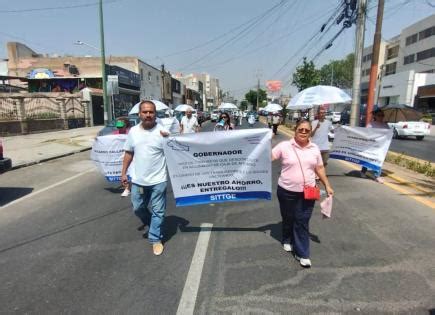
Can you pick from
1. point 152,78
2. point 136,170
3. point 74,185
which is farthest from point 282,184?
point 152,78

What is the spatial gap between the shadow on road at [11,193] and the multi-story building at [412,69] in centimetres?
4406

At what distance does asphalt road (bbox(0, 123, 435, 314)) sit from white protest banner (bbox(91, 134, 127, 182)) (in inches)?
32.6

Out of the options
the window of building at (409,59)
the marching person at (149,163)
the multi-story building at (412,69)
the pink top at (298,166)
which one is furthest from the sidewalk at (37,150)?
Answer: the window of building at (409,59)

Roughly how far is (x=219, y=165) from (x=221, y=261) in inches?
48.4

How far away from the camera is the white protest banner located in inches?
270

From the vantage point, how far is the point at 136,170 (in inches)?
159

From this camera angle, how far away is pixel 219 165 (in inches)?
174

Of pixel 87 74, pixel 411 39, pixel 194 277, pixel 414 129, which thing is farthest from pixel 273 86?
pixel 194 277

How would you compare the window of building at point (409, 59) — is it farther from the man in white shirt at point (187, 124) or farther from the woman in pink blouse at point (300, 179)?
the woman in pink blouse at point (300, 179)

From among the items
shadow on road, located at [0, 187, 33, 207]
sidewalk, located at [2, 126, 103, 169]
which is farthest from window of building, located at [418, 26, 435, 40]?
shadow on road, located at [0, 187, 33, 207]

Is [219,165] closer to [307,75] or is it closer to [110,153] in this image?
[110,153]

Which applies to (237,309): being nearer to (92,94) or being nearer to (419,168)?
(419,168)

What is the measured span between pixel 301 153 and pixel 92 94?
2878cm

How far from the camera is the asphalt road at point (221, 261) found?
9.99 ft
